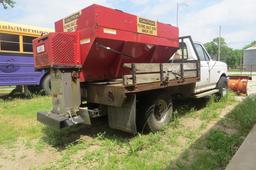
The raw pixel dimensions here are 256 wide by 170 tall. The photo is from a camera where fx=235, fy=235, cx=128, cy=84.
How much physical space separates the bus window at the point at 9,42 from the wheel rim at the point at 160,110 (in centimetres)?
643

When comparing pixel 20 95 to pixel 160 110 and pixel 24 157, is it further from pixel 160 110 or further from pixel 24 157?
pixel 160 110

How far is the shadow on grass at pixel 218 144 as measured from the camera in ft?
11.7

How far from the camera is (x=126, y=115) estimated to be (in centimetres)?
435

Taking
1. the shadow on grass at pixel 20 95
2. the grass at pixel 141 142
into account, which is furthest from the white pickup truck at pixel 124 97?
the shadow on grass at pixel 20 95

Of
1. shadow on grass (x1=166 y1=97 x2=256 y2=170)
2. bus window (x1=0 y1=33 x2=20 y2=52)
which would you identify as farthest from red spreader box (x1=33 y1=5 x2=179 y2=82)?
bus window (x1=0 y1=33 x2=20 y2=52)

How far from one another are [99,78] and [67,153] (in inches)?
66.4

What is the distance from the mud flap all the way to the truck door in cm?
309

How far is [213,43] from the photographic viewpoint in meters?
86.2

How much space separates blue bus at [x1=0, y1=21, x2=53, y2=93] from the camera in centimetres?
859

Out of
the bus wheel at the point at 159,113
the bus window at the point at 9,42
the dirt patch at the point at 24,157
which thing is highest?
the bus window at the point at 9,42

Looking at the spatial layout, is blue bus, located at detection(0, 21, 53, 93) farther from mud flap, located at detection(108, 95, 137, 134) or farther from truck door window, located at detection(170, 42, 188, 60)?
mud flap, located at detection(108, 95, 137, 134)

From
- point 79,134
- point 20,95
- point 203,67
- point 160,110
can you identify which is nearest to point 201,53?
point 203,67

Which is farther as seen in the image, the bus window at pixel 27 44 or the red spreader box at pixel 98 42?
the bus window at pixel 27 44

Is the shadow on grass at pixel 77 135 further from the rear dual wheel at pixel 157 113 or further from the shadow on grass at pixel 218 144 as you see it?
the shadow on grass at pixel 218 144
